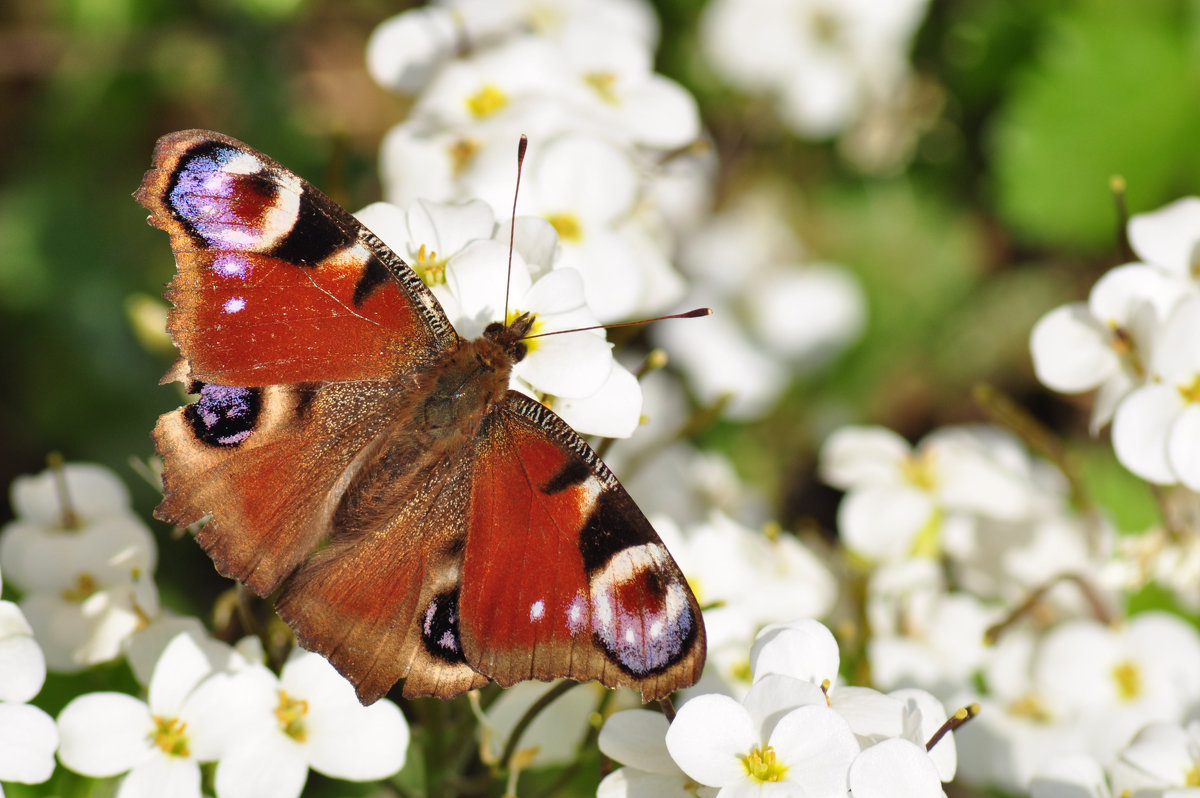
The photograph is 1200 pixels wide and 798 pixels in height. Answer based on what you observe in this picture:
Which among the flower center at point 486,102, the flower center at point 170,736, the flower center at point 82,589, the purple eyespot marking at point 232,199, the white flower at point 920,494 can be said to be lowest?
the white flower at point 920,494

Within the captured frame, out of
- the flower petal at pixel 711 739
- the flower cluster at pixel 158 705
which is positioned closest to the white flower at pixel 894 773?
the flower petal at pixel 711 739

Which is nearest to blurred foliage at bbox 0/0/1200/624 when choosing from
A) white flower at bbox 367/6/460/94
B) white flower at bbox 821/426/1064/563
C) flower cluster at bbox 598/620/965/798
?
white flower at bbox 821/426/1064/563

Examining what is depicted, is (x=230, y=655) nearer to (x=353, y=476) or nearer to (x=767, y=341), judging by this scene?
(x=353, y=476)

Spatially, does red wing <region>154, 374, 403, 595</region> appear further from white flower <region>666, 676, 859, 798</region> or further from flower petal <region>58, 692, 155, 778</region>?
white flower <region>666, 676, 859, 798</region>

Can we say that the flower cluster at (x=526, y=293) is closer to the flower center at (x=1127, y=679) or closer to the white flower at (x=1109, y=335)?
the white flower at (x=1109, y=335)

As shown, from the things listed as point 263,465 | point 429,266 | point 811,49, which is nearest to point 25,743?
point 263,465
